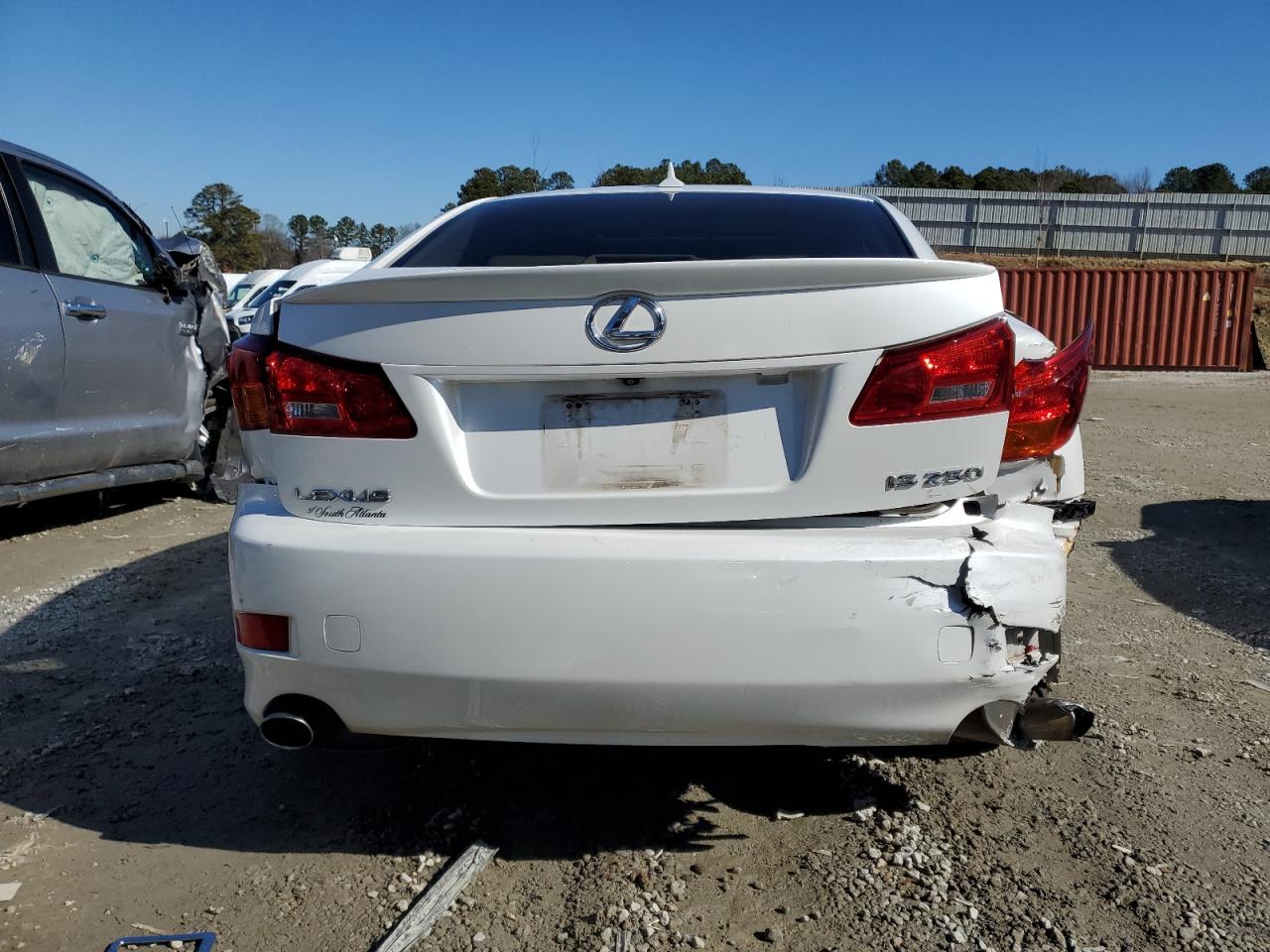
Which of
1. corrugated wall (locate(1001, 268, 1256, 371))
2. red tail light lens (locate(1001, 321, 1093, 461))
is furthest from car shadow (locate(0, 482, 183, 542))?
corrugated wall (locate(1001, 268, 1256, 371))

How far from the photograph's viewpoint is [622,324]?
1972mm

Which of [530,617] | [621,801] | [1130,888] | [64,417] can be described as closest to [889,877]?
[1130,888]

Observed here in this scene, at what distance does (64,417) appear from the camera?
4.93 meters

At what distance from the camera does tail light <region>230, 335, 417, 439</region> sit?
6.68 ft

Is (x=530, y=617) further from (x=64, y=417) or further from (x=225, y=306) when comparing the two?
(x=225, y=306)

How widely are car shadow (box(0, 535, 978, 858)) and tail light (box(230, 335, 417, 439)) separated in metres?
0.79

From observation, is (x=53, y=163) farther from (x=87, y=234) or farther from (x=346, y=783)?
(x=346, y=783)

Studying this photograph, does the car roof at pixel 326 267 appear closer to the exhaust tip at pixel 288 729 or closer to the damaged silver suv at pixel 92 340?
the damaged silver suv at pixel 92 340

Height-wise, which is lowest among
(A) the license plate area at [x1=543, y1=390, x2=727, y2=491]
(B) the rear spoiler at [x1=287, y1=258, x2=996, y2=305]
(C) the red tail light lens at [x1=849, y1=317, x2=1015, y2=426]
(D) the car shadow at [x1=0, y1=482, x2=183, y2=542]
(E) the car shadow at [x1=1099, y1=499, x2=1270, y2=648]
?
(E) the car shadow at [x1=1099, y1=499, x2=1270, y2=648]

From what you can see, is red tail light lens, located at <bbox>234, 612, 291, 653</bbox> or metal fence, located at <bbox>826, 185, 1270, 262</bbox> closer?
red tail light lens, located at <bbox>234, 612, 291, 653</bbox>

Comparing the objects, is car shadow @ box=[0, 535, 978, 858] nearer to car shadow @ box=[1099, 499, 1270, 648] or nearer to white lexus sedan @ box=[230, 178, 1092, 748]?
white lexus sedan @ box=[230, 178, 1092, 748]

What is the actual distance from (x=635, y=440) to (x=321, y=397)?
0.64 metres

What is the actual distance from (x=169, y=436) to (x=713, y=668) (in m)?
4.70

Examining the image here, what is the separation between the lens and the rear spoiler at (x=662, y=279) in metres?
1.97
